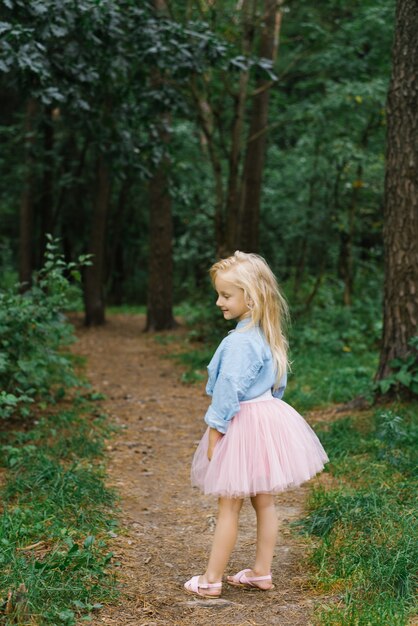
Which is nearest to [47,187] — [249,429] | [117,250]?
[117,250]

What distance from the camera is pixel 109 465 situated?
5.85 meters

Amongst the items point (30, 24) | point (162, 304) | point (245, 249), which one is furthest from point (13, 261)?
point (30, 24)

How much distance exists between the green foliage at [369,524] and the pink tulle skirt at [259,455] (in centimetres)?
52

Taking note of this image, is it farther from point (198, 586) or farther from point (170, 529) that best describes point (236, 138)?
point (198, 586)

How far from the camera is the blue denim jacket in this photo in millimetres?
3439

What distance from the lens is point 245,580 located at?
369 cm

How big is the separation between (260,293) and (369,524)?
1.44m

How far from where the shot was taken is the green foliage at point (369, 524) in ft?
10.6

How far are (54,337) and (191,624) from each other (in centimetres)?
392

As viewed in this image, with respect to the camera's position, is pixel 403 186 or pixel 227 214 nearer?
pixel 403 186

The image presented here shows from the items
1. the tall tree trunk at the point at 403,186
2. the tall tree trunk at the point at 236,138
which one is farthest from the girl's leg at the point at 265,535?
the tall tree trunk at the point at 236,138

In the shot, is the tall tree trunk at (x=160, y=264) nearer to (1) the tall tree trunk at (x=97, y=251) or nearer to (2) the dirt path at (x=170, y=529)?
(1) the tall tree trunk at (x=97, y=251)

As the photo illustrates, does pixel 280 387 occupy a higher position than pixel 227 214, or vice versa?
pixel 227 214

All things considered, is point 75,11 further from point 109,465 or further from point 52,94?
point 109,465
